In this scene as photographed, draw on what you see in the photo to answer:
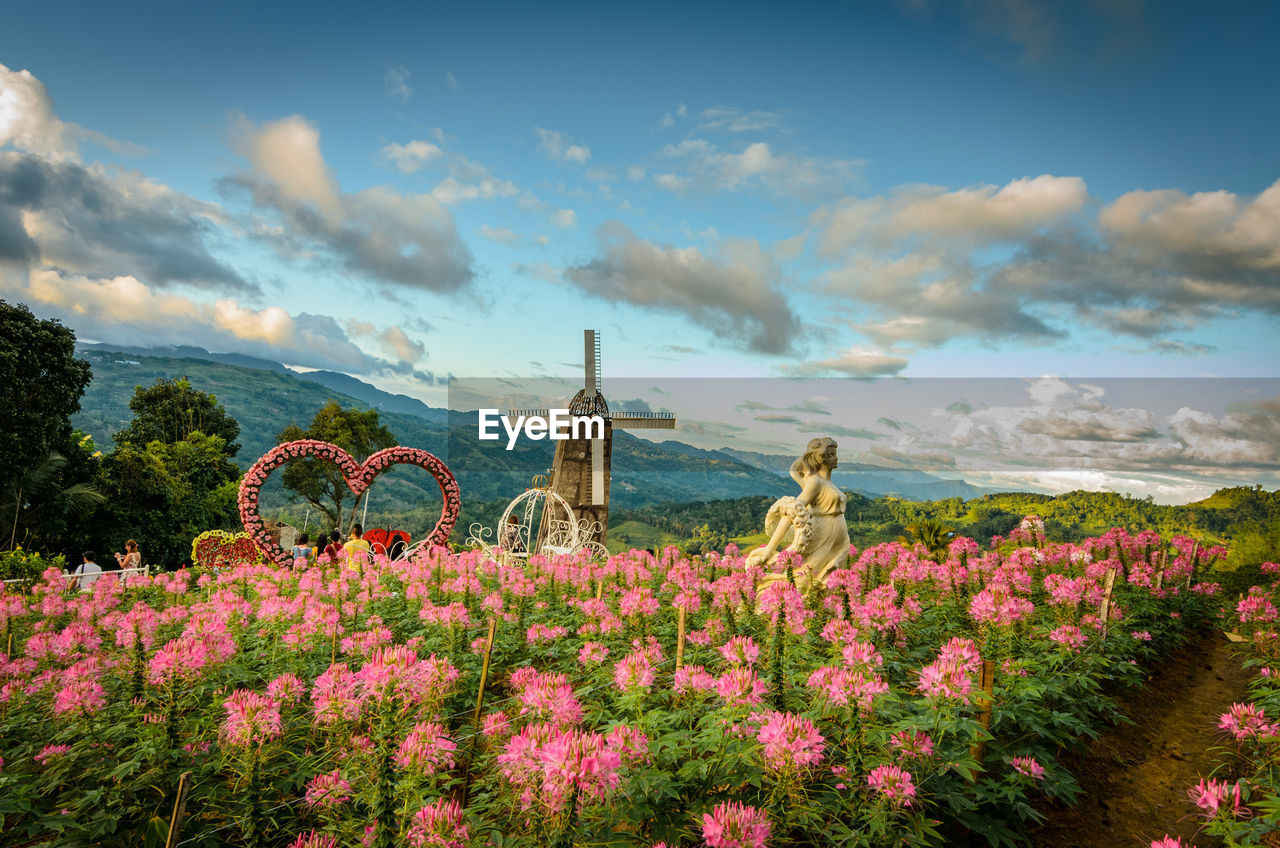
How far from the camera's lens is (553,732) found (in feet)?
7.39

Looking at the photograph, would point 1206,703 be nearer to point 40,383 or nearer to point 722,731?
point 722,731

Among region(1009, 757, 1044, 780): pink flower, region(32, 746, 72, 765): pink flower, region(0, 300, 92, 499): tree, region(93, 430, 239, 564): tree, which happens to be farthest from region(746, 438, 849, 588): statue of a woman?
region(93, 430, 239, 564): tree

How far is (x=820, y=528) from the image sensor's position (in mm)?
7723

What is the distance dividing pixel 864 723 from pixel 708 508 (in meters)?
35.6

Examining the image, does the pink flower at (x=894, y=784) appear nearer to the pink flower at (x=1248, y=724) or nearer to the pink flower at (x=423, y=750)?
the pink flower at (x=423, y=750)

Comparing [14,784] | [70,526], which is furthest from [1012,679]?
[70,526]

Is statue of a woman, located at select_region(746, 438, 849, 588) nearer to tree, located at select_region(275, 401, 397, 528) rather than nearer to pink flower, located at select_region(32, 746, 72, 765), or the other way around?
pink flower, located at select_region(32, 746, 72, 765)

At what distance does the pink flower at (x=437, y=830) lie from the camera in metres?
2.07

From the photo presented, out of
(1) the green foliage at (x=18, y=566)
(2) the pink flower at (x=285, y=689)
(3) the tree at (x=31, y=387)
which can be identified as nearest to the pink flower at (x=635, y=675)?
(2) the pink flower at (x=285, y=689)

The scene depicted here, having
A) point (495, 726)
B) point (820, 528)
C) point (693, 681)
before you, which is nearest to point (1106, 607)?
point (820, 528)

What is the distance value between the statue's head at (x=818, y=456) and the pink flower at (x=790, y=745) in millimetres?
6108

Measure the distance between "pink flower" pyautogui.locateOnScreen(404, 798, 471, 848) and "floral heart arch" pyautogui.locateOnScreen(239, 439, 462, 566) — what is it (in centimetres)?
1066

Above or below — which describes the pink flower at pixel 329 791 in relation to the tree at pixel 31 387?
below

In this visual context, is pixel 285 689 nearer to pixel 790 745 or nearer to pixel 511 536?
pixel 790 745
